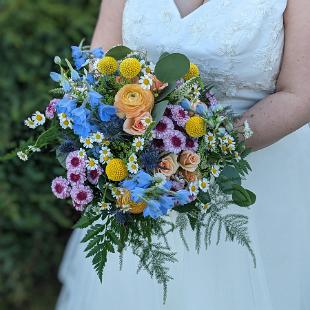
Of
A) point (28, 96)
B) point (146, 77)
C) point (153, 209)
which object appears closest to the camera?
point (153, 209)

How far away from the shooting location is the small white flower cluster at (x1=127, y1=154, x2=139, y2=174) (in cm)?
147

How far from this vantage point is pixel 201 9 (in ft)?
6.16

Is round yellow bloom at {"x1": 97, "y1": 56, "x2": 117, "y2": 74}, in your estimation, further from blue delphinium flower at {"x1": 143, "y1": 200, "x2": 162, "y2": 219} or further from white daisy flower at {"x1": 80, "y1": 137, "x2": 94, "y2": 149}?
blue delphinium flower at {"x1": 143, "y1": 200, "x2": 162, "y2": 219}

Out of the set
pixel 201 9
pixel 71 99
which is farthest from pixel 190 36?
pixel 71 99

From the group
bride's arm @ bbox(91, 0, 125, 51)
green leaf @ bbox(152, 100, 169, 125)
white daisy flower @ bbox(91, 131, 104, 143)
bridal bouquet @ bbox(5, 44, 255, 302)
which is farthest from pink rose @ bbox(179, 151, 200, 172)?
bride's arm @ bbox(91, 0, 125, 51)

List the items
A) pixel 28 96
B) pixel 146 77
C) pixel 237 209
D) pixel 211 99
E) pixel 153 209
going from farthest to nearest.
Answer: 1. pixel 28 96
2. pixel 237 209
3. pixel 211 99
4. pixel 146 77
5. pixel 153 209

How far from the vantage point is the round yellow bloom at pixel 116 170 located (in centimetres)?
148

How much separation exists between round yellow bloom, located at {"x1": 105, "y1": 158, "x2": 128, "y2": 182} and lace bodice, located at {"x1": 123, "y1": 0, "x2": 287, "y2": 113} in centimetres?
54

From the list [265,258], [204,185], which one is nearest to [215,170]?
[204,185]

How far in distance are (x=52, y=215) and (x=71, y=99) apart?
166cm

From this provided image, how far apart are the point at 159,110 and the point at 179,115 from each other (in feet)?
0.17

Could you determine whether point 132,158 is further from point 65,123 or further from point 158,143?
point 65,123

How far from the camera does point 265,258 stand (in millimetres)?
2238

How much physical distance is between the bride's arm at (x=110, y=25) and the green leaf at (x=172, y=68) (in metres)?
0.64
